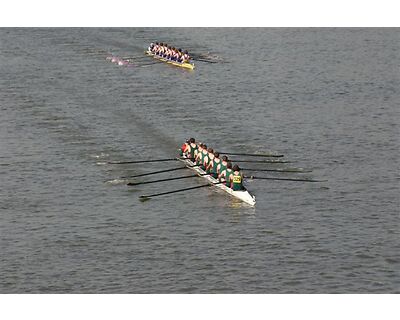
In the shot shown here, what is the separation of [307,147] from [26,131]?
970 inches

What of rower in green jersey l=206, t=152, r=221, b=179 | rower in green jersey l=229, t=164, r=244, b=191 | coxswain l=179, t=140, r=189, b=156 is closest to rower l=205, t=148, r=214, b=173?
rower in green jersey l=206, t=152, r=221, b=179

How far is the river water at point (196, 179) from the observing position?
60.5 m

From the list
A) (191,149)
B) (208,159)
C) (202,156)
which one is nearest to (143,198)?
(208,159)

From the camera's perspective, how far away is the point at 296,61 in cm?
14012

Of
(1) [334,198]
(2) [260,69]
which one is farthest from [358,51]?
(1) [334,198]

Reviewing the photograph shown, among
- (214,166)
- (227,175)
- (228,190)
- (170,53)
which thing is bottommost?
(228,190)

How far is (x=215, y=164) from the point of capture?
7469cm

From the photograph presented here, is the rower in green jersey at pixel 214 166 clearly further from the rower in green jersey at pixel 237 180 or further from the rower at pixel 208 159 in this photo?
the rower in green jersey at pixel 237 180

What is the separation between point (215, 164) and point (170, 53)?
5501 centimetres

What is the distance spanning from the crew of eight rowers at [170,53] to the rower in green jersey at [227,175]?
5437 centimetres

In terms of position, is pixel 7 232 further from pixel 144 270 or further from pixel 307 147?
pixel 307 147

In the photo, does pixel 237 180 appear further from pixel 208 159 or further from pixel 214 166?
pixel 208 159

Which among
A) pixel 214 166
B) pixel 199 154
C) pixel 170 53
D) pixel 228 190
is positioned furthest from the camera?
pixel 170 53

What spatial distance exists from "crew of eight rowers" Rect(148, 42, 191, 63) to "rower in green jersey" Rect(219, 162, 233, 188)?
54.4 metres
